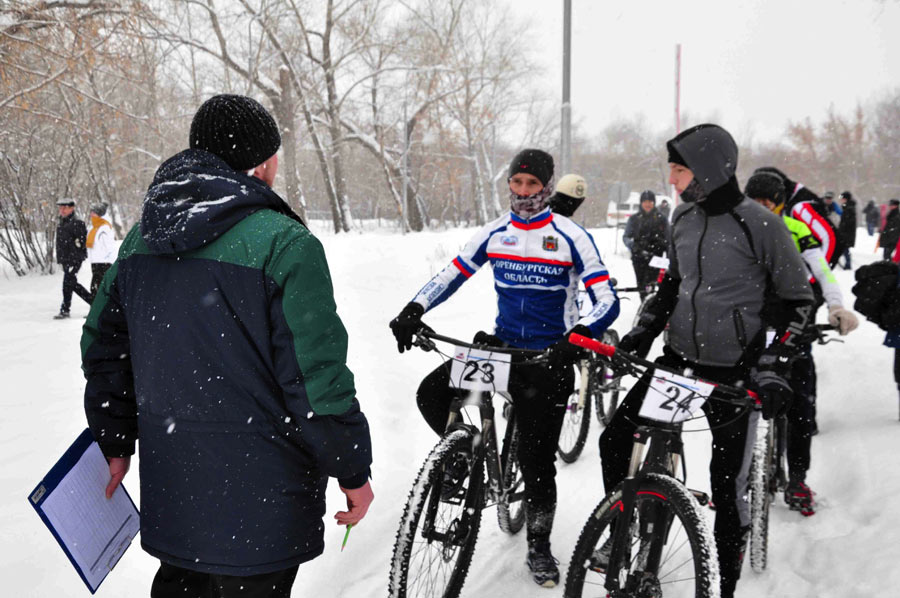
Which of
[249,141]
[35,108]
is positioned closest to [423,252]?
[35,108]

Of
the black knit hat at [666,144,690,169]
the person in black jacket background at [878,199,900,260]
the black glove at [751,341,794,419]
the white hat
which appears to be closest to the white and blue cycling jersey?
the black knit hat at [666,144,690,169]

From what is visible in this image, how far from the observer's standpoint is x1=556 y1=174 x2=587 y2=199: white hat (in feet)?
17.1

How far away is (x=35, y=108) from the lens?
10.8 metres

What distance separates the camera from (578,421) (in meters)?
5.39

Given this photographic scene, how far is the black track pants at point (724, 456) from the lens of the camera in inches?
112

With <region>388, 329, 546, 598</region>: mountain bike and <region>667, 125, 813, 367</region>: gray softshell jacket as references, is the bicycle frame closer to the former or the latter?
<region>388, 329, 546, 598</region>: mountain bike

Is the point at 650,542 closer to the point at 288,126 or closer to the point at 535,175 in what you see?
the point at 535,175

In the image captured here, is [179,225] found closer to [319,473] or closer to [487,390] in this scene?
[319,473]

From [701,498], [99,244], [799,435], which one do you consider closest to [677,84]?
[99,244]

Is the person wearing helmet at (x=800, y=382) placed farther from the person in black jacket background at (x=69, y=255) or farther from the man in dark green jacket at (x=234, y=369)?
the person in black jacket background at (x=69, y=255)

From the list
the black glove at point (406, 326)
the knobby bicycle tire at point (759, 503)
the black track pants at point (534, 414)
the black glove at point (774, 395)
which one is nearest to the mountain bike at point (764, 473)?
the knobby bicycle tire at point (759, 503)

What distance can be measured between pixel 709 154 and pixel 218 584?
97.3 inches

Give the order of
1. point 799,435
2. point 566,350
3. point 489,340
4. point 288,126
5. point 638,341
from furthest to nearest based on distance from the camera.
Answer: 1. point 288,126
2. point 799,435
3. point 489,340
4. point 638,341
5. point 566,350

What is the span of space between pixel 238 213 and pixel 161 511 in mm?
909
